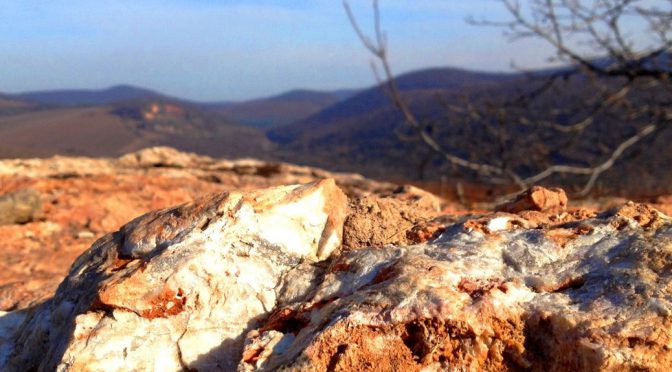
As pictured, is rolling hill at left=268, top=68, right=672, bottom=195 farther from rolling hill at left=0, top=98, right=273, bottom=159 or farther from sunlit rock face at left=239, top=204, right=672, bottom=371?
rolling hill at left=0, top=98, right=273, bottom=159

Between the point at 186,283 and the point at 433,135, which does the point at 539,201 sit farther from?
the point at 433,135

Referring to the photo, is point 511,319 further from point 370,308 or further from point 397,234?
point 397,234

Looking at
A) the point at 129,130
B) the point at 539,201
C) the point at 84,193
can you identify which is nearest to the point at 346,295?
the point at 539,201

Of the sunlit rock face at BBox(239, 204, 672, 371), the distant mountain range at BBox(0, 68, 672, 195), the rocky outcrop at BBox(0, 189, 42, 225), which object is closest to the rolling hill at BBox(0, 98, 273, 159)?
the distant mountain range at BBox(0, 68, 672, 195)

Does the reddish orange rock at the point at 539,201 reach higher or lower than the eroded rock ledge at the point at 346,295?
higher

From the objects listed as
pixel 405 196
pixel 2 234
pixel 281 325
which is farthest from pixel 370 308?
pixel 2 234

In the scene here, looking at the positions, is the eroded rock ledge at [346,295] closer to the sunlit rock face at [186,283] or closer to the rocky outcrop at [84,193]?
the sunlit rock face at [186,283]

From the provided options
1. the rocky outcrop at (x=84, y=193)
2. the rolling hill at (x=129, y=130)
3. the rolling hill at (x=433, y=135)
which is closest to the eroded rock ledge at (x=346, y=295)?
the rocky outcrop at (x=84, y=193)
